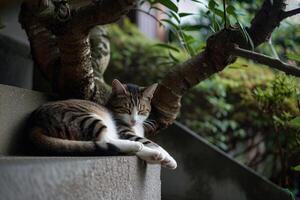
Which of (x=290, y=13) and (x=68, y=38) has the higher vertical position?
(x=290, y=13)

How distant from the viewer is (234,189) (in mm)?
3703

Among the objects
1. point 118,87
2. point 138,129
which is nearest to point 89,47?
point 118,87

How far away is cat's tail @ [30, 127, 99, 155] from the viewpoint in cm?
219

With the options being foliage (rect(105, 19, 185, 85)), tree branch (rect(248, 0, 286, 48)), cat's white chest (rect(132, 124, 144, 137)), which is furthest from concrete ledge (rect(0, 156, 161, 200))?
foliage (rect(105, 19, 185, 85))

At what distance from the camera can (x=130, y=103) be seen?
3.14 metres

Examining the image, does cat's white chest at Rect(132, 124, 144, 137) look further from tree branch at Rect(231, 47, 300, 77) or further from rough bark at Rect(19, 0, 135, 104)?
tree branch at Rect(231, 47, 300, 77)

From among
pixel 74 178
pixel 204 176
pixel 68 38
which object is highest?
pixel 68 38

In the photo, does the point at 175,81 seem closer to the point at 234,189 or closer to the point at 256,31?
the point at 256,31

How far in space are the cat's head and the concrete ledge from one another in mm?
627

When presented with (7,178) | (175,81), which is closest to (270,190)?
(175,81)

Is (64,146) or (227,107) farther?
(227,107)

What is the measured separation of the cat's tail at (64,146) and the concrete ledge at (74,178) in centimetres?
18

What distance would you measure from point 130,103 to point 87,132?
2.46 ft

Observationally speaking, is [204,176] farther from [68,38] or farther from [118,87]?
[68,38]
